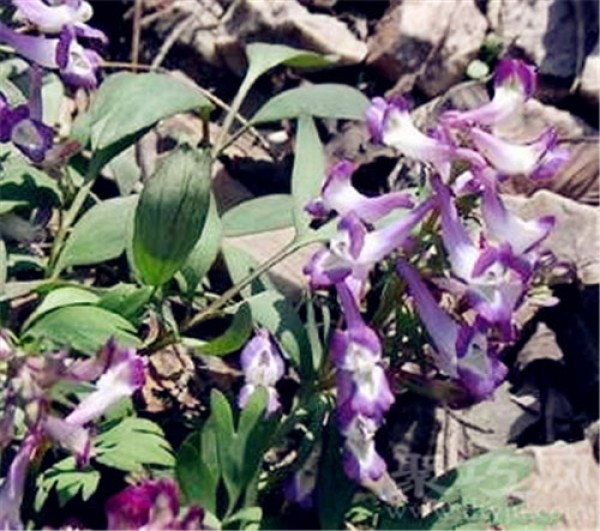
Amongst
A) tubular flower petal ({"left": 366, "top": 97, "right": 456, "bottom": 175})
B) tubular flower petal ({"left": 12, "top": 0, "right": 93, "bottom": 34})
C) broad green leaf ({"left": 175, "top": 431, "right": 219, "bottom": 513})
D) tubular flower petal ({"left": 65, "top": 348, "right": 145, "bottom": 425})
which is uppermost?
tubular flower petal ({"left": 366, "top": 97, "right": 456, "bottom": 175})

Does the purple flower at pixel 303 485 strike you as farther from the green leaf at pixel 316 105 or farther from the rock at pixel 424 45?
the rock at pixel 424 45

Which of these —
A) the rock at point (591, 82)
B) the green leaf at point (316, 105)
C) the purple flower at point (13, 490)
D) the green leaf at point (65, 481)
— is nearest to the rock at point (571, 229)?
the rock at point (591, 82)

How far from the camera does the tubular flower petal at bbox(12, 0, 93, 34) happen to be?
8.33 feet

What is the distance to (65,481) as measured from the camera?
2.44 metres

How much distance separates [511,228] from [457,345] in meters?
0.20

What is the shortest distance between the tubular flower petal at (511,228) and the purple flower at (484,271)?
0.9 inches

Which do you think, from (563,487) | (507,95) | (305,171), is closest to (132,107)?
(305,171)

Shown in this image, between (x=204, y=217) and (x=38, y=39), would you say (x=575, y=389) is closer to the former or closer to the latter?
(x=204, y=217)

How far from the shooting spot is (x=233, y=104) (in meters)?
3.09

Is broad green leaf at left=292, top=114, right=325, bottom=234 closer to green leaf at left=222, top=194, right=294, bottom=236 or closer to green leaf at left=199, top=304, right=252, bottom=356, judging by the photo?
green leaf at left=222, top=194, right=294, bottom=236

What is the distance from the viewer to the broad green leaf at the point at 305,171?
2.71 metres

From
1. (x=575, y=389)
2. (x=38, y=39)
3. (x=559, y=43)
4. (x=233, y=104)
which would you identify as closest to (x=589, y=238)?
(x=575, y=389)

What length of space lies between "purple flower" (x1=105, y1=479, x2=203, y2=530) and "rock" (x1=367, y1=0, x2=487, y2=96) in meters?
1.68

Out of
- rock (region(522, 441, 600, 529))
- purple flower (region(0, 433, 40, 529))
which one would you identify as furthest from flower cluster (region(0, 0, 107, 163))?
rock (region(522, 441, 600, 529))
